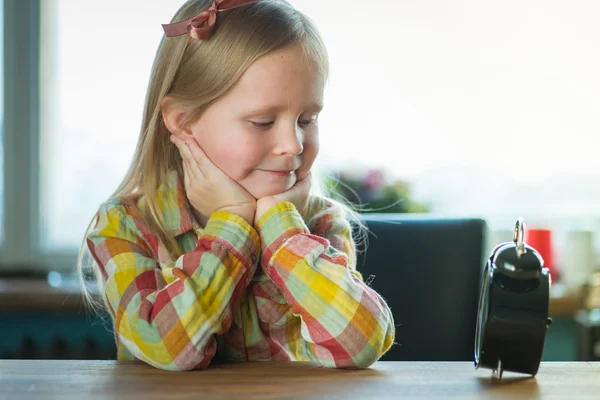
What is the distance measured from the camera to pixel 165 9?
272cm

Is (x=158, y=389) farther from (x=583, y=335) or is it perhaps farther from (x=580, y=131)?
(x=580, y=131)

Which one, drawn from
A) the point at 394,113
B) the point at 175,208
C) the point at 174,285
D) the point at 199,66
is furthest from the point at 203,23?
the point at 394,113

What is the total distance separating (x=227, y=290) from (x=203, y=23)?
0.39m

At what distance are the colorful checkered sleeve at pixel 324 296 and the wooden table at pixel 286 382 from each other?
1.7 inches

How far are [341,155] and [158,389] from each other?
77.9 inches

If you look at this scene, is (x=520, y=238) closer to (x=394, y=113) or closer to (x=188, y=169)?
(x=188, y=169)

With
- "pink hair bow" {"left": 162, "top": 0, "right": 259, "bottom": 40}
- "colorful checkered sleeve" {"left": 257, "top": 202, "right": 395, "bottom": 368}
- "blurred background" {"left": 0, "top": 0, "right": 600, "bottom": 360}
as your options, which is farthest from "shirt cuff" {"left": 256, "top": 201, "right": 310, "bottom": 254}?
"blurred background" {"left": 0, "top": 0, "right": 600, "bottom": 360}

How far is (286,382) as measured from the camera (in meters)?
0.80

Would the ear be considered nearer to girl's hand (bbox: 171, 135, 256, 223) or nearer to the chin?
girl's hand (bbox: 171, 135, 256, 223)

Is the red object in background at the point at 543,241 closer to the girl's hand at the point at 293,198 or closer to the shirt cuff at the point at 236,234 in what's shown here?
the girl's hand at the point at 293,198

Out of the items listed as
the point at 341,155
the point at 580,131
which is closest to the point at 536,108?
the point at 580,131

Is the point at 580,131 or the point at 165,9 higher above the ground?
the point at 165,9

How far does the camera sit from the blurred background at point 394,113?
270 centimetres

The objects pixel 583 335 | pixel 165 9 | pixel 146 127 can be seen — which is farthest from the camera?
pixel 165 9
